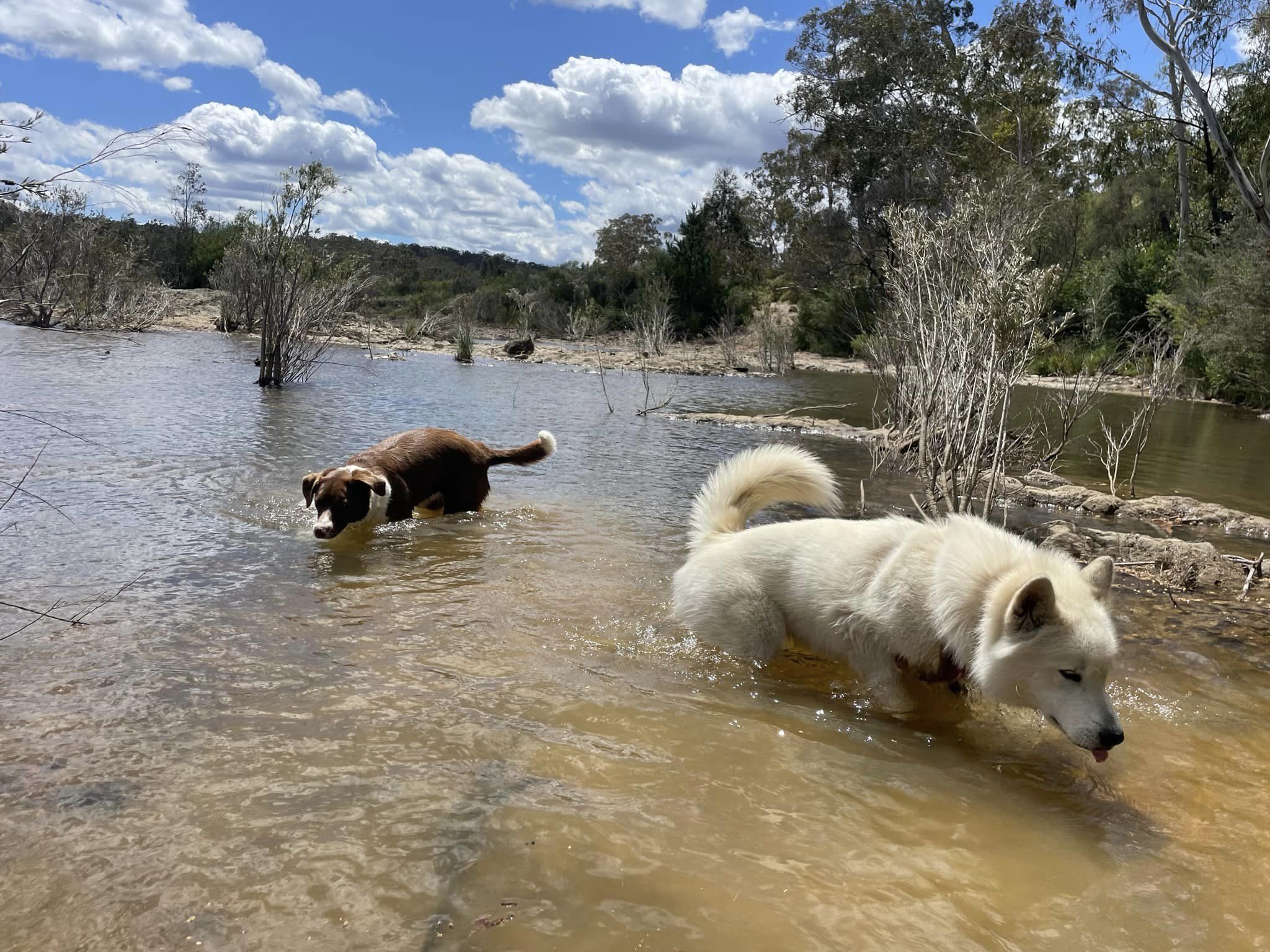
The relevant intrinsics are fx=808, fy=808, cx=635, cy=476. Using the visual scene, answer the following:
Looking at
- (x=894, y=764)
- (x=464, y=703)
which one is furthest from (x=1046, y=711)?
(x=464, y=703)

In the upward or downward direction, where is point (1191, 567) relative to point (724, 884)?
upward

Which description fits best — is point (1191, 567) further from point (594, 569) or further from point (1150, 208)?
point (1150, 208)

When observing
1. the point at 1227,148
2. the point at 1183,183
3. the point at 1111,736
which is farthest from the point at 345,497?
the point at 1183,183

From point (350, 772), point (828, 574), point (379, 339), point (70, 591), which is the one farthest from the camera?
point (379, 339)

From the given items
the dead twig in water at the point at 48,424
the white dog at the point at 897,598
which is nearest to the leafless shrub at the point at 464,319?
the dead twig in water at the point at 48,424

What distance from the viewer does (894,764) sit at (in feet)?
13.0

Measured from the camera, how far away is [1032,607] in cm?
369

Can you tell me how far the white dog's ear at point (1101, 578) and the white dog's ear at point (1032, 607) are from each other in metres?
0.38

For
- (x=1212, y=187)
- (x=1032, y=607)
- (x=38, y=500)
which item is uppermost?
(x=1212, y=187)

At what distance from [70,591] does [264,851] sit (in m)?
3.63

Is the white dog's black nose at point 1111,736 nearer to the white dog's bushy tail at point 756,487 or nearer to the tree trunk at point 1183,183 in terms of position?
the white dog's bushy tail at point 756,487

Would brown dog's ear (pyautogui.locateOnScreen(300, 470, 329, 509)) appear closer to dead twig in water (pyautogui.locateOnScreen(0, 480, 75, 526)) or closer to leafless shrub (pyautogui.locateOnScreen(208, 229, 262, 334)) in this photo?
dead twig in water (pyautogui.locateOnScreen(0, 480, 75, 526))

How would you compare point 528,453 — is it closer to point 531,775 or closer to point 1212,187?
point 531,775

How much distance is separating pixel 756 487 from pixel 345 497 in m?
4.05
